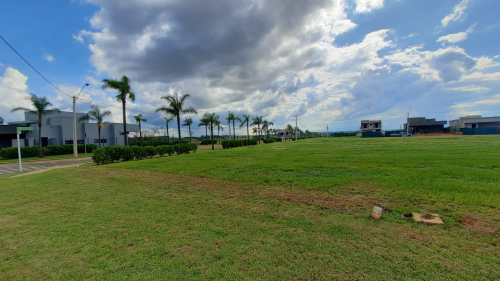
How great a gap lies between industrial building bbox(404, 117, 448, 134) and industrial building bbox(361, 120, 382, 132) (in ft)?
29.5

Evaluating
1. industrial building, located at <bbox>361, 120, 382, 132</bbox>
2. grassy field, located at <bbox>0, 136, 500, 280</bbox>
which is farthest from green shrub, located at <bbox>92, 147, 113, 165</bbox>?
industrial building, located at <bbox>361, 120, 382, 132</bbox>

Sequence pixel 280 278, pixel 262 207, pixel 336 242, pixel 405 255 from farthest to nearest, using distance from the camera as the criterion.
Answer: pixel 262 207 → pixel 336 242 → pixel 405 255 → pixel 280 278

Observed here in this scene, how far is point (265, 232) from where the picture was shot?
3746 millimetres

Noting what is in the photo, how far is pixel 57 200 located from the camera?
6.41 metres

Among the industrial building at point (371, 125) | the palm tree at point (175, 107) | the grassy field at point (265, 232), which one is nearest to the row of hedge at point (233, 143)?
the palm tree at point (175, 107)

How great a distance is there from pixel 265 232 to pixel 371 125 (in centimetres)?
8972

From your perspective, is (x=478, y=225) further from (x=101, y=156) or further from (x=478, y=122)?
(x=478, y=122)

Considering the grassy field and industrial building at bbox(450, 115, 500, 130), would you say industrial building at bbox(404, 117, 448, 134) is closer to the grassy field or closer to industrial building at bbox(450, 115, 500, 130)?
industrial building at bbox(450, 115, 500, 130)

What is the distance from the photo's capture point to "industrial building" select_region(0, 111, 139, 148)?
1367 inches

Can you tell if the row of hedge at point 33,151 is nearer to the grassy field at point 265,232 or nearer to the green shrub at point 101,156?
the green shrub at point 101,156

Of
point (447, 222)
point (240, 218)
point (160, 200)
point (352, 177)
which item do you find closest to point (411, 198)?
point (447, 222)

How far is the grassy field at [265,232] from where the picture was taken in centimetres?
272

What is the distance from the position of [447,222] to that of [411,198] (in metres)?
1.27

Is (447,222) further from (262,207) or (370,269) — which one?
(262,207)
